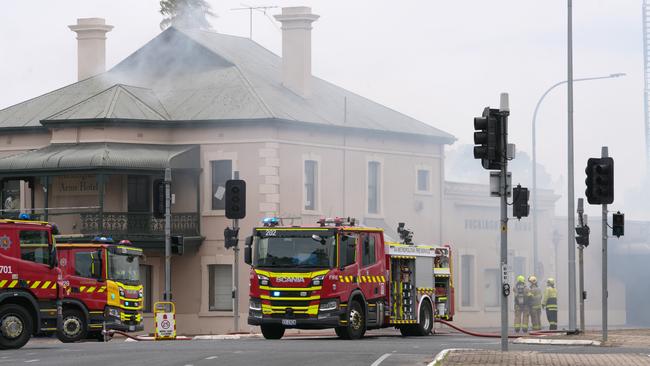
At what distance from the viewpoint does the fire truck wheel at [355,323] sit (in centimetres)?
3338

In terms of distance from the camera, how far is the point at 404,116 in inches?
2325

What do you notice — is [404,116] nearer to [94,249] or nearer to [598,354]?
[94,249]

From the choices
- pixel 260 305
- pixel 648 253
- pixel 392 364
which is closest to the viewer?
pixel 392 364

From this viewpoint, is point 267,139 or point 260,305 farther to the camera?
point 267,139

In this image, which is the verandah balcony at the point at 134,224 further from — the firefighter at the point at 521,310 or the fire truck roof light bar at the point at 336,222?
the fire truck roof light bar at the point at 336,222

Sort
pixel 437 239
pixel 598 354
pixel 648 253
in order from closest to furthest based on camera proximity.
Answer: pixel 598 354 < pixel 437 239 < pixel 648 253

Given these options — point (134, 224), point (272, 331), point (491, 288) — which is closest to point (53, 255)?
point (272, 331)

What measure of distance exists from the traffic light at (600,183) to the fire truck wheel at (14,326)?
11731mm

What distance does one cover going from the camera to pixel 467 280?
6081cm

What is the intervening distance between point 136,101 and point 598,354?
28801mm

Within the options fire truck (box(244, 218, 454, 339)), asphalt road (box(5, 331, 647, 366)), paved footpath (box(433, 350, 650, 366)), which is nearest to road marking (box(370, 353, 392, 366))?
asphalt road (box(5, 331, 647, 366))

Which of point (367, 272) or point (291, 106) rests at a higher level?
point (291, 106)

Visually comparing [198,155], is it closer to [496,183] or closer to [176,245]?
[176,245]

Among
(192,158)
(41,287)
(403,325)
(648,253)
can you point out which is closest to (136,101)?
(192,158)
